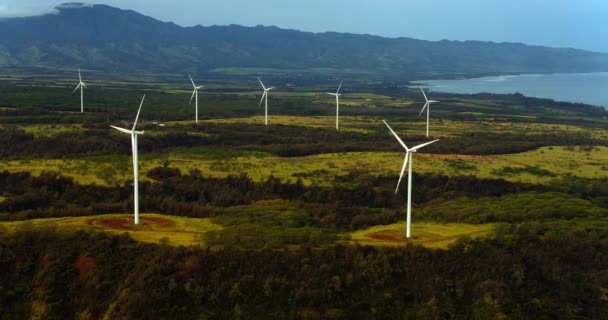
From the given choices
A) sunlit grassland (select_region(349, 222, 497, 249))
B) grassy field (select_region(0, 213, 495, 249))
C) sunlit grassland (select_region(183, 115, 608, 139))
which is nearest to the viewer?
grassy field (select_region(0, 213, 495, 249))

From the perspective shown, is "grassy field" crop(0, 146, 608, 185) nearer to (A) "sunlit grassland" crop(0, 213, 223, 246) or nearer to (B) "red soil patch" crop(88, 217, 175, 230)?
(A) "sunlit grassland" crop(0, 213, 223, 246)

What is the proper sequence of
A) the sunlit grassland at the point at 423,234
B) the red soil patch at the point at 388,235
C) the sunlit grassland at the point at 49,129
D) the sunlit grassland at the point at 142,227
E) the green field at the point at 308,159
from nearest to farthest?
1. the sunlit grassland at the point at 142,227
2. the sunlit grassland at the point at 423,234
3. the red soil patch at the point at 388,235
4. the green field at the point at 308,159
5. the sunlit grassland at the point at 49,129

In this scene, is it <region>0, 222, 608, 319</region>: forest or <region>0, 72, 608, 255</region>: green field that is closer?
<region>0, 222, 608, 319</region>: forest

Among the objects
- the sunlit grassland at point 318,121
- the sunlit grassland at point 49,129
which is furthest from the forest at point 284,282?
the sunlit grassland at point 318,121

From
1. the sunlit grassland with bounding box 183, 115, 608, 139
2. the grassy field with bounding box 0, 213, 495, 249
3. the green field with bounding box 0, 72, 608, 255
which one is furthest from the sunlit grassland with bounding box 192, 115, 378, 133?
the grassy field with bounding box 0, 213, 495, 249

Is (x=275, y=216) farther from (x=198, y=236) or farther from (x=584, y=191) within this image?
(x=584, y=191)

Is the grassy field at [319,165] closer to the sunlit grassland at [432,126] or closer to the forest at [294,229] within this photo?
the forest at [294,229]

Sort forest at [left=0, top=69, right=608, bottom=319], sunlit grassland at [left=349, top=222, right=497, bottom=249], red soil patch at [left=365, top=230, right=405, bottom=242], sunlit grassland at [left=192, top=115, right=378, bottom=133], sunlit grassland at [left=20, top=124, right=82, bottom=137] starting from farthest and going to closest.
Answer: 1. sunlit grassland at [left=192, top=115, right=378, bottom=133]
2. sunlit grassland at [left=20, top=124, right=82, bottom=137]
3. red soil patch at [left=365, top=230, right=405, bottom=242]
4. sunlit grassland at [left=349, top=222, right=497, bottom=249]
5. forest at [left=0, top=69, right=608, bottom=319]

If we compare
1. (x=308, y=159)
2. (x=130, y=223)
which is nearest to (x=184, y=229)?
(x=130, y=223)

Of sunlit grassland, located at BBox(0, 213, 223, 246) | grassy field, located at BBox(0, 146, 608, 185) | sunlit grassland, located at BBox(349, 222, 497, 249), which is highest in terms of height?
grassy field, located at BBox(0, 146, 608, 185)
